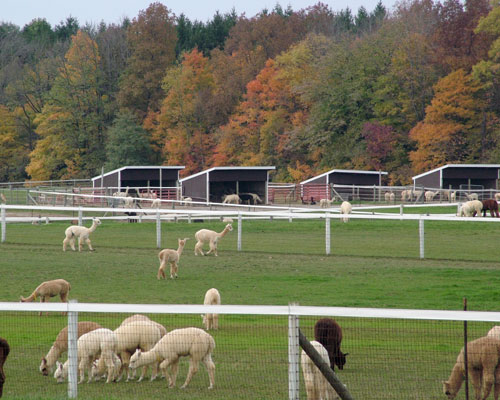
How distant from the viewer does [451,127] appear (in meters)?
65.4

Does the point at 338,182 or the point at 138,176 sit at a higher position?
the point at 138,176

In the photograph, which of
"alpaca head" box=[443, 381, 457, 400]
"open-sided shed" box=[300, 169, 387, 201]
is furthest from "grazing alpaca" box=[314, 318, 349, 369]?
"open-sided shed" box=[300, 169, 387, 201]

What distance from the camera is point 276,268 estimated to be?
23.3 meters

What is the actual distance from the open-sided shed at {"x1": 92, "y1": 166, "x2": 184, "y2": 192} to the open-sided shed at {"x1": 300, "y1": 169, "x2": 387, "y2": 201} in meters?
9.26

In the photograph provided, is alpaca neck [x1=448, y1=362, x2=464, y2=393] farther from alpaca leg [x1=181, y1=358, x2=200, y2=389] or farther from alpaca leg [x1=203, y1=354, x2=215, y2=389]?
alpaca leg [x1=181, y1=358, x2=200, y2=389]

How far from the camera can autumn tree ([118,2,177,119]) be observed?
3620 inches

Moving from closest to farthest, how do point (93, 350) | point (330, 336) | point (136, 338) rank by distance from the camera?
1. point (93, 350)
2. point (136, 338)
3. point (330, 336)

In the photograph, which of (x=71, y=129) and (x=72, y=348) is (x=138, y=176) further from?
(x=72, y=348)

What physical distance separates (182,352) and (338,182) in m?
50.7

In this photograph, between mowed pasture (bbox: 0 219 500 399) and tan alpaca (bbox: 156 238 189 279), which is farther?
tan alpaca (bbox: 156 238 189 279)

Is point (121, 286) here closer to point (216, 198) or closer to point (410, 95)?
point (216, 198)

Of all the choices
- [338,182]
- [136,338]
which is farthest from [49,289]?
[338,182]

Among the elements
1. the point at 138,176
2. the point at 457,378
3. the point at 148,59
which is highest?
the point at 148,59

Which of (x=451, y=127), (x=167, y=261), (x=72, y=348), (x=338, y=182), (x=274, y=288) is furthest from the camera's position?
(x=451, y=127)
